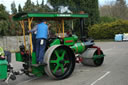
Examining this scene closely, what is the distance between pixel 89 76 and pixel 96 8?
31.5 meters

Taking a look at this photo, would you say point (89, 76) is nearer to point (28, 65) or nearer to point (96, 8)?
point (28, 65)

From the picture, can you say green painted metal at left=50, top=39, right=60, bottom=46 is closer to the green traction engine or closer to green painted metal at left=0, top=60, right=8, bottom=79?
the green traction engine

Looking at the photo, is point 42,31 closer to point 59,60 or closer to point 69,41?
point 59,60

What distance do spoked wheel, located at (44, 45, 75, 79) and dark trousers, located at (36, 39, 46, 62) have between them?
0.49 ft

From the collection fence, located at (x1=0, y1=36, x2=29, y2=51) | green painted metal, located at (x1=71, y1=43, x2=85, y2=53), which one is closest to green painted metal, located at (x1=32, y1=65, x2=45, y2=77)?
green painted metal, located at (x1=71, y1=43, x2=85, y2=53)

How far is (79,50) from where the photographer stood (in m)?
7.80

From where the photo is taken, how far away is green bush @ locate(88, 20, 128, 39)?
31797 mm

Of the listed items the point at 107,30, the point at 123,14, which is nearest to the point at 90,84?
the point at 107,30

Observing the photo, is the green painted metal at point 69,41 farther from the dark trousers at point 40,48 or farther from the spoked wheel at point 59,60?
the dark trousers at point 40,48

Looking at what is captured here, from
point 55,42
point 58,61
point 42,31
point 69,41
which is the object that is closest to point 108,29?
point 69,41

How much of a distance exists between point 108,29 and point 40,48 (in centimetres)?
2783

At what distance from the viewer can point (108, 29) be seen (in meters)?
32.6

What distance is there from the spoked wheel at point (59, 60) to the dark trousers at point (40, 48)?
150 mm

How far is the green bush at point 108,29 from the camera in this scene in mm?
31797
